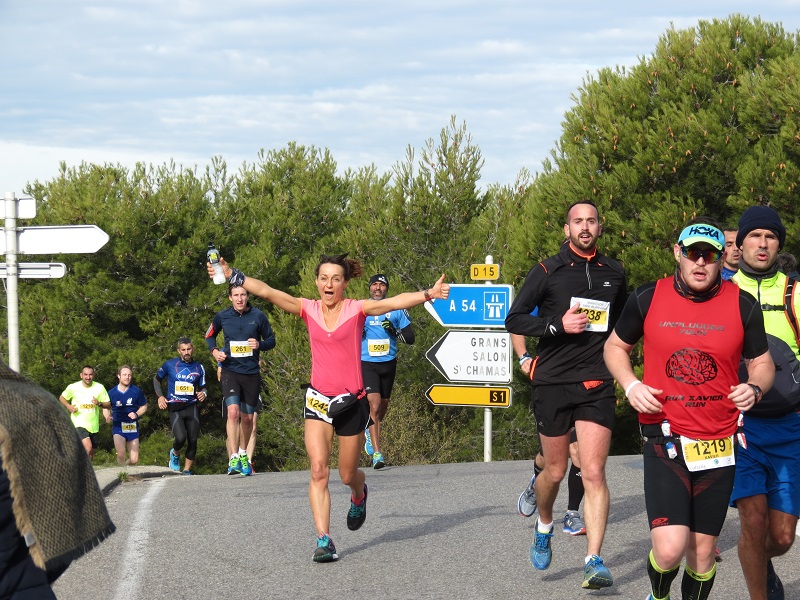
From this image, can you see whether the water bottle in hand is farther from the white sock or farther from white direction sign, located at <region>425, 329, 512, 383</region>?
white direction sign, located at <region>425, 329, 512, 383</region>

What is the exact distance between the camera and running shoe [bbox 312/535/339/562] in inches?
313

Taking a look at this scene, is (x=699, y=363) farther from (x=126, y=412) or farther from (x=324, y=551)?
(x=126, y=412)

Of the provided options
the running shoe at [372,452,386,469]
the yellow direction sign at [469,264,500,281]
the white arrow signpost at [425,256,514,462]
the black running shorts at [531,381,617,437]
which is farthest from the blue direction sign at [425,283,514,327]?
the black running shorts at [531,381,617,437]

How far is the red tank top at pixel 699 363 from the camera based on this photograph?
5.18 metres

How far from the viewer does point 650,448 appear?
533cm

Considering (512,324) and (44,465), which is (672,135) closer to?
(512,324)

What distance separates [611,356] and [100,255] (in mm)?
39595

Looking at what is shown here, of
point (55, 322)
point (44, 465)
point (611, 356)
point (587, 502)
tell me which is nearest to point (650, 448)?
point (611, 356)

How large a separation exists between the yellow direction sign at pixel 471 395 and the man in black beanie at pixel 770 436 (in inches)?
435

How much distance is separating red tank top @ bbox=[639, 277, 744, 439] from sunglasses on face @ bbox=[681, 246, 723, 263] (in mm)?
169

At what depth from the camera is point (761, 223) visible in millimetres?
6008

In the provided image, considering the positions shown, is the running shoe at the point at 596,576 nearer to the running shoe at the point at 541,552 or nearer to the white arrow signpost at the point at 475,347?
the running shoe at the point at 541,552


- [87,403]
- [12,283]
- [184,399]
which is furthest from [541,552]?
[87,403]


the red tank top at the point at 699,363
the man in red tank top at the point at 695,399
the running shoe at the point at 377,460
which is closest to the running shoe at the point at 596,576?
the man in red tank top at the point at 695,399
